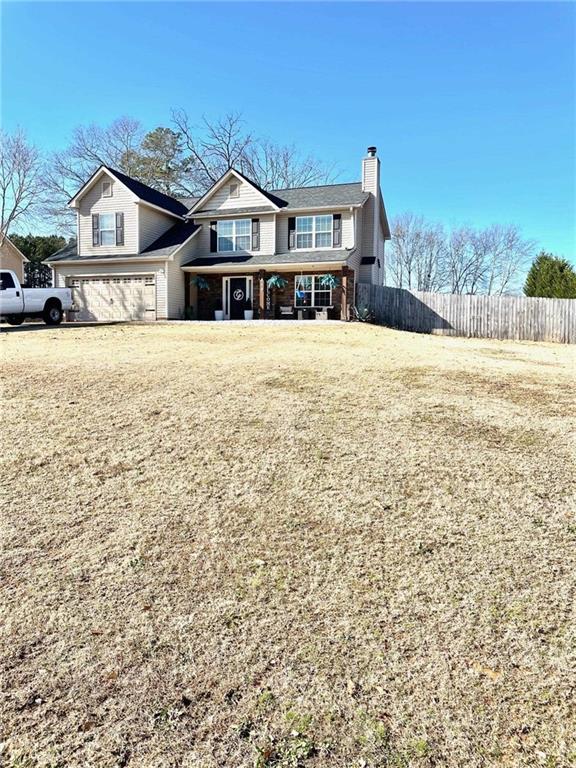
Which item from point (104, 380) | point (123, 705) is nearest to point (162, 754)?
point (123, 705)

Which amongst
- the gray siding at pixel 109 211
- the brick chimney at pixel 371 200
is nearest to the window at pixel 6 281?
the gray siding at pixel 109 211

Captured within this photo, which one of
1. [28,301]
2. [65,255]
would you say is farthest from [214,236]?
[28,301]

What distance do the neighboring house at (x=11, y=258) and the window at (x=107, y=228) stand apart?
1390 centimetres

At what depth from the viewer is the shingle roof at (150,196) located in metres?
22.1

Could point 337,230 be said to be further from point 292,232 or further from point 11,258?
point 11,258

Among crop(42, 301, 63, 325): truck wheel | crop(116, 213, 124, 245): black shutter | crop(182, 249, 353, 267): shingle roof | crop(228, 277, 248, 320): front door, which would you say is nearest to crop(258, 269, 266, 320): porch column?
crop(182, 249, 353, 267): shingle roof

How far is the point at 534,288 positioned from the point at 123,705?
28047 millimetres

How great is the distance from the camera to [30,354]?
938 centimetres

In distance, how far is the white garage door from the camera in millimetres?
21219

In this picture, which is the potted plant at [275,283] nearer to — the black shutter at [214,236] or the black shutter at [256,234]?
the black shutter at [256,234]

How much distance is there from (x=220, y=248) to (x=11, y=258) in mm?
20660

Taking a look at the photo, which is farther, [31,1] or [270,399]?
[31,1]

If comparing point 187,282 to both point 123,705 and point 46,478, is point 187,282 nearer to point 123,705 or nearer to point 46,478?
point 46,478

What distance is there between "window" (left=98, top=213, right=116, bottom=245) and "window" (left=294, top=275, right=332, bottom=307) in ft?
29.4
